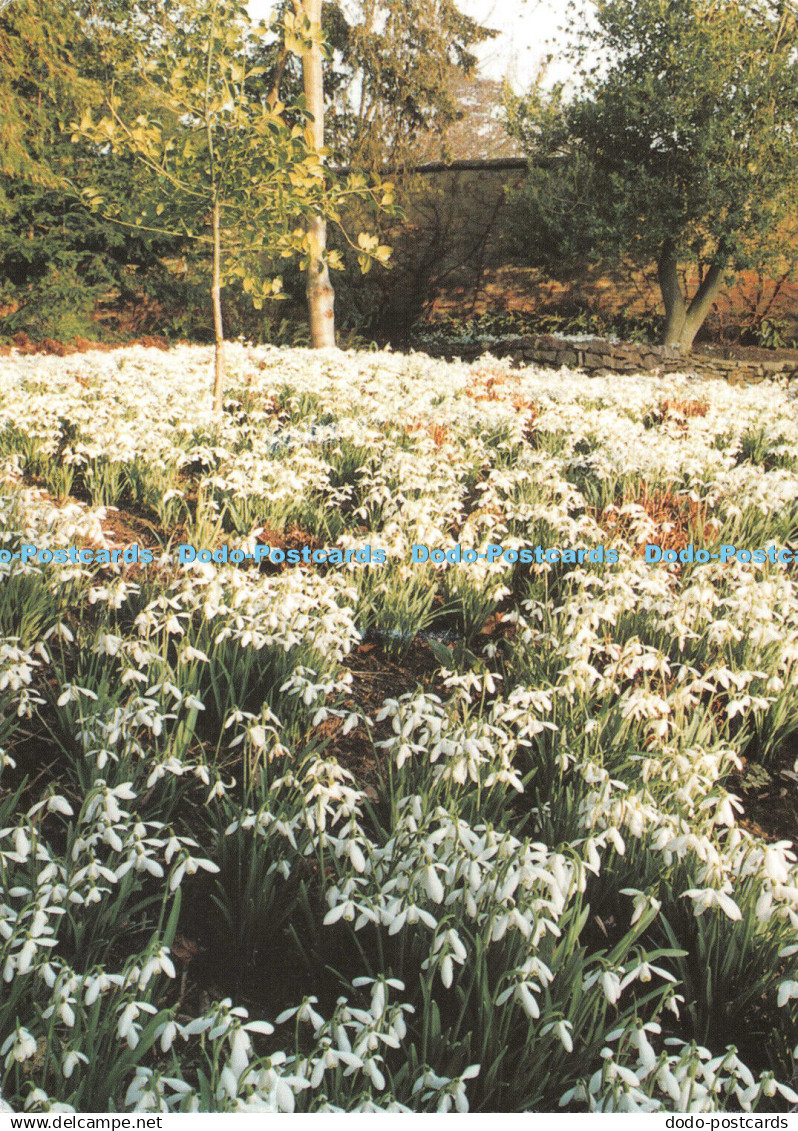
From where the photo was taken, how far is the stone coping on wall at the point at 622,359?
11.4 meters

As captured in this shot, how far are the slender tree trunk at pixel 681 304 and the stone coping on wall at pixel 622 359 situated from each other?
1791 millimetres

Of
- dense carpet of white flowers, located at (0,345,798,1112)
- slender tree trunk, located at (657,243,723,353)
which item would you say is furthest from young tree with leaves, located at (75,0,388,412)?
slender tree trunk, located at (657,243,723,353)

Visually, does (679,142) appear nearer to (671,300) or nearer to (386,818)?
(671,300)

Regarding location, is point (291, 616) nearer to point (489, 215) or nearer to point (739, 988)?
point (739, 988)

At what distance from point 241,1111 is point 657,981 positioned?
Result: 3.65ft

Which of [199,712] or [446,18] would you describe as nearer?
[199,712]

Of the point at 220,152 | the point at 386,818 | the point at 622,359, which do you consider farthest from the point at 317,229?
the point at 386,818

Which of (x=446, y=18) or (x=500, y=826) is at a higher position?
(x=446, y=18)

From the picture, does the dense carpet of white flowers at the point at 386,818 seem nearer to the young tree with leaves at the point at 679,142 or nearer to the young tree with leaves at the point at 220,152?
the young tree with leaves at the point at 220,152

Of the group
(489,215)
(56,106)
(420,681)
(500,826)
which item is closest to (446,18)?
(489,215)

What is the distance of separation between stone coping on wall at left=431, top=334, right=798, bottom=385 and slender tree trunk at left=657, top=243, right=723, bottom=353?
1791 mm

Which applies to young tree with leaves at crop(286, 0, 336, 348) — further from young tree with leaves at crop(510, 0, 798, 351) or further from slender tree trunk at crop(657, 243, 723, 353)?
slender tree trunk at crop(657, 243, 723, 353)

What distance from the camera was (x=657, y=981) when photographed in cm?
193

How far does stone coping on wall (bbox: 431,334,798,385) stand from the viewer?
11375 millimetres
